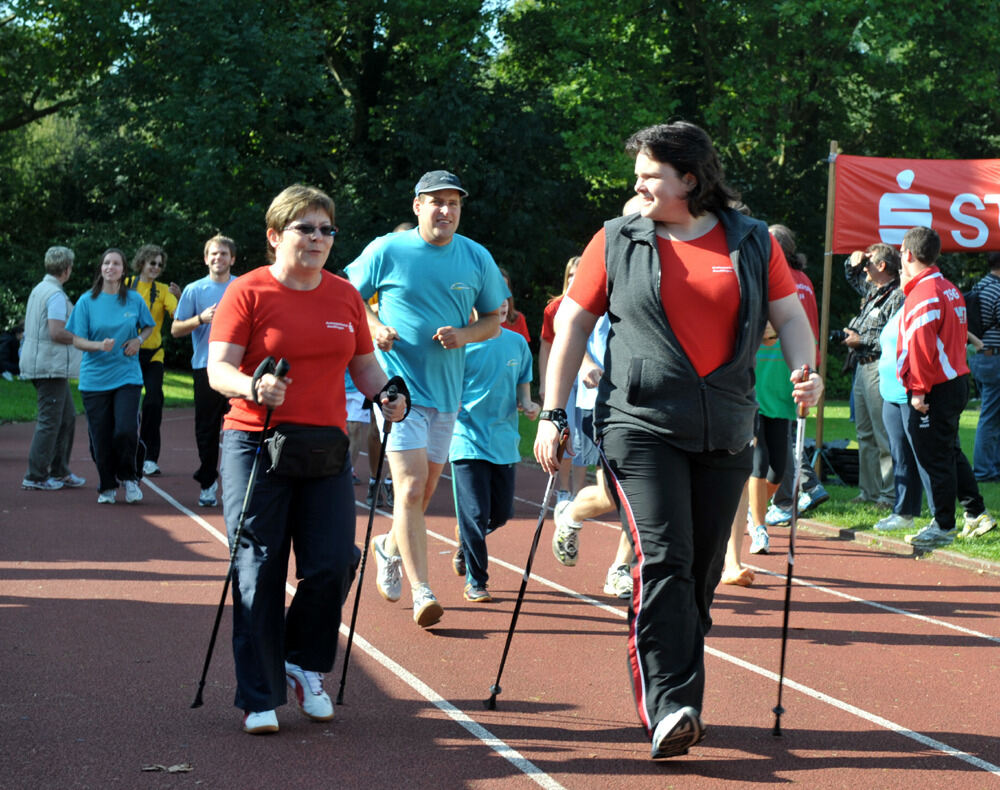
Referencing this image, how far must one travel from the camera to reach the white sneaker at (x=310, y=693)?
5113 mm

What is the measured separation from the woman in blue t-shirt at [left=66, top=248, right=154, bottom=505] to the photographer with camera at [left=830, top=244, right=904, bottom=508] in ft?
20.4

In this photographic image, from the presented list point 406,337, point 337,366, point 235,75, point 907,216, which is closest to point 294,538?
point 337,366

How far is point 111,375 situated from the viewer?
11445 mm

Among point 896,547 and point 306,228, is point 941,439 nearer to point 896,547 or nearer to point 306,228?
point 896,547

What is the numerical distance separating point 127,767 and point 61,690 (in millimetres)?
1186

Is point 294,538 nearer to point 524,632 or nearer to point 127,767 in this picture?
point 127,767

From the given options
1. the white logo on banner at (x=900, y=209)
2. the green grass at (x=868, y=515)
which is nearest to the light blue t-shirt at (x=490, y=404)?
the green grass at (x=868, y=515)

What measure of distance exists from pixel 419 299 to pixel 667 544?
2.61 m

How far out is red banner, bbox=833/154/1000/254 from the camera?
44.7ft

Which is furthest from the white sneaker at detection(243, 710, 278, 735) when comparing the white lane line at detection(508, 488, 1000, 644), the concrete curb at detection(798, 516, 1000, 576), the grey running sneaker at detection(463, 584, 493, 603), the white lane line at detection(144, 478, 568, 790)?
the concrete curb at detection(798, 516, 1000, 576)

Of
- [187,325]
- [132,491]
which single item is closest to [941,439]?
[187,325]

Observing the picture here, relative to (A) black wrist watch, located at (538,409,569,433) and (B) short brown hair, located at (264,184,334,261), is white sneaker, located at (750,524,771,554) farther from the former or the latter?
(B) short brown hair, located at (264,184,334,261)

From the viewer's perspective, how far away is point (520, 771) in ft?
15.0

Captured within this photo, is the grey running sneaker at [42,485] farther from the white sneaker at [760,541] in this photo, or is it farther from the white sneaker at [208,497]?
the white sneaker at [760,541]
